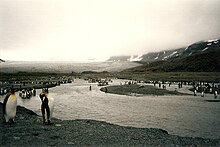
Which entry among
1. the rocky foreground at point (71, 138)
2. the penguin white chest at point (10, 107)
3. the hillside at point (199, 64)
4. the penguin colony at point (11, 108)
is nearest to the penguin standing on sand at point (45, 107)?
the penguin colony at point (11, 108)

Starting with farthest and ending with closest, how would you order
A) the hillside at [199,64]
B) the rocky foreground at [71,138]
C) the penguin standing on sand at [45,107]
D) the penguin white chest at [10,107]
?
the hillside at [199,64]
the penguin standing on sand at [45,107]
the penguin white chest at [10,107]
the rocky foreground at [71,138]

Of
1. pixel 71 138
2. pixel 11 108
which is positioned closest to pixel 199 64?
pixel 11 108

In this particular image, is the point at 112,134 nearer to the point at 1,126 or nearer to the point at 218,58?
the point at 1,126

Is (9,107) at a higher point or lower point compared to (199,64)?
lower

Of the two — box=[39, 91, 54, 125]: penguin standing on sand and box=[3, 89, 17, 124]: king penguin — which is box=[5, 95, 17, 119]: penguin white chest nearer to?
box=[3, 89, 17, 124]: king penguin

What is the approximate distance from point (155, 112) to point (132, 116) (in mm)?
2968

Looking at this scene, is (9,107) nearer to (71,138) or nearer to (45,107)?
(45,107)

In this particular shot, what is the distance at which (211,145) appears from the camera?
11328mm

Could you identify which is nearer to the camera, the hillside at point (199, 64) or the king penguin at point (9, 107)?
the king penguin at point (9, 107)

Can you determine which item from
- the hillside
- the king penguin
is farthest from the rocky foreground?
the hillside

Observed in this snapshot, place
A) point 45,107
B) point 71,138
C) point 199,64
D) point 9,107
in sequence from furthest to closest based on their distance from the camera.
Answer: point 199,64
point 45,107
point 9,107
point 71,138

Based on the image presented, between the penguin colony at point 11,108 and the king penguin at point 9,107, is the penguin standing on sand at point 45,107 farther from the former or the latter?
the king penguin at point 9,107

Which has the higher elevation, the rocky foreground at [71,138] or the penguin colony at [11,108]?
the penguin colony at [11,108]

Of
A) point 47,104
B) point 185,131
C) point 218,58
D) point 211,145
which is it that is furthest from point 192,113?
point 218,58
